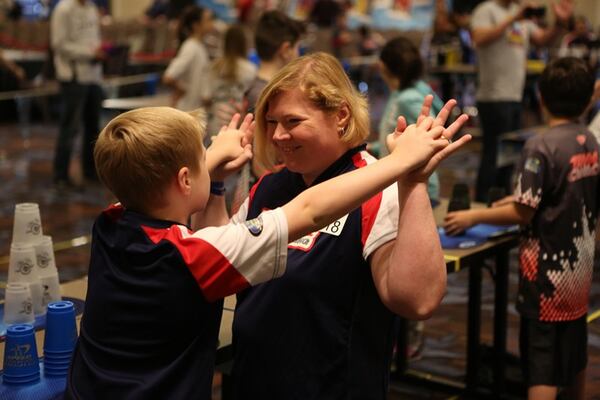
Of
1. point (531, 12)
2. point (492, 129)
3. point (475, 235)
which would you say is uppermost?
point (531, 12)

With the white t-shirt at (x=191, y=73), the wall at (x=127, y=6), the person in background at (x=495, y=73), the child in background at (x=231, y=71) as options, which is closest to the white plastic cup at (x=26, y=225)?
the child in background at (x=231, y=71)

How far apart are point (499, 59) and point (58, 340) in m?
5.24

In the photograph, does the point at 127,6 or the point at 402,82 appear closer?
the point at 402,82

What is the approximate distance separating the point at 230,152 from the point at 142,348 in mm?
610

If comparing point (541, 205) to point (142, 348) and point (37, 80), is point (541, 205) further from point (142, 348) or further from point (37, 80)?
point (37, 80)

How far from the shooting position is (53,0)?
61.4 ft

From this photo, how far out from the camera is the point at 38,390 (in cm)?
207

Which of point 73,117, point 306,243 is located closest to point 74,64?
point 73,117

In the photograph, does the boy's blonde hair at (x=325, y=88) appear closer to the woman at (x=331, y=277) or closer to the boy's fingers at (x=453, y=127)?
the woman at (x=331, y=277)

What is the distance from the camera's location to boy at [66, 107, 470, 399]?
174cm

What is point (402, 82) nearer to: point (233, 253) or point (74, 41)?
point (233, 253)

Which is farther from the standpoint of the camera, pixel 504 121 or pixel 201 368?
pixel 504 121

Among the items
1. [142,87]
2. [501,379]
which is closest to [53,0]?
[142,87]

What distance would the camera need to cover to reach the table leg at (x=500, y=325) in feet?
12.5
